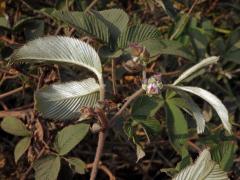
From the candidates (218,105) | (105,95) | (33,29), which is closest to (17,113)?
(33,29)

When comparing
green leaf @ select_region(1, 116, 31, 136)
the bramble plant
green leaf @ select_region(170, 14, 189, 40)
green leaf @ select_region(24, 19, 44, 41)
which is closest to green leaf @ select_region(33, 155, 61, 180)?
the bramble plant

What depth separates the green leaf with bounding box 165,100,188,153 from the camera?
1.06m

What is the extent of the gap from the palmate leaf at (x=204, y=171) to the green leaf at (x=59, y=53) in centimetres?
21

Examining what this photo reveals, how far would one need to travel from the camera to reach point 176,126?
42.3 inches

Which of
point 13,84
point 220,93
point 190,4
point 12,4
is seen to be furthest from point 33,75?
point 220,93

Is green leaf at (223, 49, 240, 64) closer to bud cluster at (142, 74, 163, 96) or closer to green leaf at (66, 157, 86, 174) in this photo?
green leaf at (66, 157, 86, 174)

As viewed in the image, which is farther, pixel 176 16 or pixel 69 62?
pixel 176 16

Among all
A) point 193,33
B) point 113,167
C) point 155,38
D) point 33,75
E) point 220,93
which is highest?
point 155,38

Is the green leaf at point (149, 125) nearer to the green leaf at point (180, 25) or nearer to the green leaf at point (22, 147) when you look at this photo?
the green leaf at point (22, 147)

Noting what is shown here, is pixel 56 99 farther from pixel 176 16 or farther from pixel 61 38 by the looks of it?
pixel 176 16

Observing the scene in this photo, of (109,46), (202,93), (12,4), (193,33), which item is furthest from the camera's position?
(12,4)

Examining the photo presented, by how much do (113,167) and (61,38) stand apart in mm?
727

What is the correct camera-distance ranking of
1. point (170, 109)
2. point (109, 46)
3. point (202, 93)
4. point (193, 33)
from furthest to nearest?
point (193, 33)
point (170, 109)
point (109, 46)
point (202, 93)

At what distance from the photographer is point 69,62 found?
839mm
